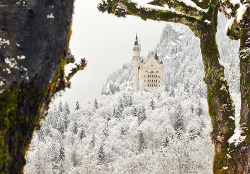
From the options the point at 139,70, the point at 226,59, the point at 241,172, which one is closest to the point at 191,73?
the point at 226,59

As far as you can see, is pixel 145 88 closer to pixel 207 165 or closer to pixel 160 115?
pixel 160 115

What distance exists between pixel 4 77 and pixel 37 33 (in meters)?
0.41

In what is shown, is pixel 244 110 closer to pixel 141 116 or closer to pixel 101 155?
pixel 101 155

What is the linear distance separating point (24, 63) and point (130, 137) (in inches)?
2143

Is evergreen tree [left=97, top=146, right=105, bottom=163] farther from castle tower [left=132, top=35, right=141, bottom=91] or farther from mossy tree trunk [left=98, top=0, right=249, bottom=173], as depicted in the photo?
castle tower [left=132, top=35, right=141, bottom=91]

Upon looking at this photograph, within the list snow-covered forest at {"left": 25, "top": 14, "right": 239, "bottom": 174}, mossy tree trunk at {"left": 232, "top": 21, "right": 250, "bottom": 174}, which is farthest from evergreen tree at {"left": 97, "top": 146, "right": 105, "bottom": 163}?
mossy tree trunk at {"left": 232, "top": 21, "right": 250, "bottom": 174}

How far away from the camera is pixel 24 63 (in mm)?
1889

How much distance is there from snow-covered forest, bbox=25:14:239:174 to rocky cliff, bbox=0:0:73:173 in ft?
82.6

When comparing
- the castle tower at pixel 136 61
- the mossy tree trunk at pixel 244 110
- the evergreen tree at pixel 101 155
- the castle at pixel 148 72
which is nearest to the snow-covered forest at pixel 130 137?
the evergreen tree at pixel 101 155

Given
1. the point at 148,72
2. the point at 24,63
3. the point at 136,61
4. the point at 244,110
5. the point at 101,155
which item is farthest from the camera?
the point at 136,61

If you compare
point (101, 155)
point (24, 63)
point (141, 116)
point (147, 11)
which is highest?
point (147, 11)

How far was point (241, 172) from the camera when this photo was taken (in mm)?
3465

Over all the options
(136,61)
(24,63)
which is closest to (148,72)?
(136,61)

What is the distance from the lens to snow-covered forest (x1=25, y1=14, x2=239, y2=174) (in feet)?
102
